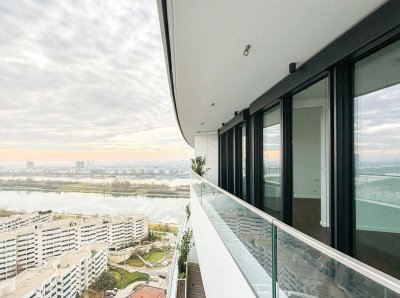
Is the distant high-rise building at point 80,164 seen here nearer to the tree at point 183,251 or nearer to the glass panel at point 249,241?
the tree at point 183,251

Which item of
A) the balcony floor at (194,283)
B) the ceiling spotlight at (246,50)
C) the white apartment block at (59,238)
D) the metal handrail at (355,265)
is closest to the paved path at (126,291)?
the white apartment block at (59,238)

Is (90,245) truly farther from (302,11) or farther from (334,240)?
(302,11)

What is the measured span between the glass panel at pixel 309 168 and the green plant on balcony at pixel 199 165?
6.83 meters

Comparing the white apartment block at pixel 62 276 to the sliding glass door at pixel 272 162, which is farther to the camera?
the white apartment block at pixel 62 276

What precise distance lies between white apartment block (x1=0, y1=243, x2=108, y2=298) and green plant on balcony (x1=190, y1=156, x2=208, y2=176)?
5883mm

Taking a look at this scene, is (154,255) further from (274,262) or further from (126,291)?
(274,262)

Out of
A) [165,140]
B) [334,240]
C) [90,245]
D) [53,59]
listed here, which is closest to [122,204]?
[90,245]

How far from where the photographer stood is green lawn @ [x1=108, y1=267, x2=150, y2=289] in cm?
1215

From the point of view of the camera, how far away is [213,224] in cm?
516

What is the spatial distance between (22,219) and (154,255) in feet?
29.3

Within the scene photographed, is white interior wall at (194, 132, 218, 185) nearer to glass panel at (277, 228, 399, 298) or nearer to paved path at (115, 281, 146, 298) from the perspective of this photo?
paved path at (115, 281, 146, 298)

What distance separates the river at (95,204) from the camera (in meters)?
7.90

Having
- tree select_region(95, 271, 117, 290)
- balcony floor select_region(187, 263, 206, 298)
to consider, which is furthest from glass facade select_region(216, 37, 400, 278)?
tree select_region(95, 271, 117, 290)

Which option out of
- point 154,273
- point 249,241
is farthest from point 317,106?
point 154,273
